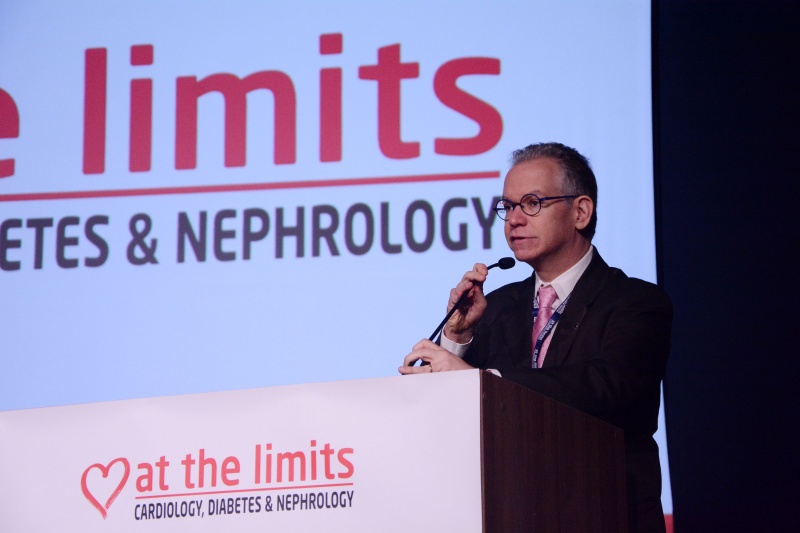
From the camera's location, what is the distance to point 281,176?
357cm

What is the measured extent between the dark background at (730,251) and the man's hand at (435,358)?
1.55 meters

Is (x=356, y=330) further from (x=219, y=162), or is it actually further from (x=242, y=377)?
(x=219, y=162)

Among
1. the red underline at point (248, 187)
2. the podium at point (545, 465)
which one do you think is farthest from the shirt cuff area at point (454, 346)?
the red underline at point (248, 187)

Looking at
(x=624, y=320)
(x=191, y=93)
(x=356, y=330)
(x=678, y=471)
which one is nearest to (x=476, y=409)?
(x=624, y=320)

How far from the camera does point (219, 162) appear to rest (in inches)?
142

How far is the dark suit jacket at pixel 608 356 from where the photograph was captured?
6.74 feet

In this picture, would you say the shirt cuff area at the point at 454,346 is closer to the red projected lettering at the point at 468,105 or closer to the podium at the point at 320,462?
the podium at the point at 320,462

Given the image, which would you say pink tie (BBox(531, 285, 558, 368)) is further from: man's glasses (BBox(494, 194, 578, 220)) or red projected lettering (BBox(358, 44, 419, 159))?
red projected lettering (BBox(358, 44, 419, 159))

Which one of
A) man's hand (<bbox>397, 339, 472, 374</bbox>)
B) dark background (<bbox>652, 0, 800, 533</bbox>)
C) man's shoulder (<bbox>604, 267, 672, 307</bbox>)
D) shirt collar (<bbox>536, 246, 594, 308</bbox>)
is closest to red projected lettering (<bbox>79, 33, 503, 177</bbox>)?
dark background (<bbox>652, 0, 800, 533</bbox>)

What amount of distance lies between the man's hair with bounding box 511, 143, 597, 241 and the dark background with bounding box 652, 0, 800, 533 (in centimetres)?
85

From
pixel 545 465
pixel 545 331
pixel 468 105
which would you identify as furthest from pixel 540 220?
pixel 468 105

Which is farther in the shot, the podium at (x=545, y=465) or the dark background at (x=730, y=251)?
the dark background at (x=730, y=251)

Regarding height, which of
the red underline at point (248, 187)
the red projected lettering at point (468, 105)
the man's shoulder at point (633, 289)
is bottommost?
the man's shoulder at point (633, 289)

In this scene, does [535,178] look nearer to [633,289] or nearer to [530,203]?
[530,203]
